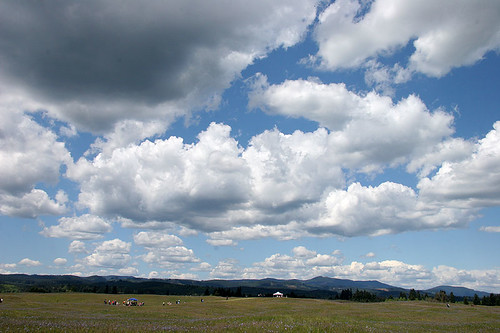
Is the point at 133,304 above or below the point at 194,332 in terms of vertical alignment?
below

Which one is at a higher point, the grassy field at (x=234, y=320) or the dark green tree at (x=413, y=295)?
the grassy field at (x=234, y=320)

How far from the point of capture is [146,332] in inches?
688

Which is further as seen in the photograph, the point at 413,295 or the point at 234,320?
the point at 413,295

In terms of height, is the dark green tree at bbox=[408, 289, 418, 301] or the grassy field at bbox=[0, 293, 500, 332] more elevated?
the grassy field at bbox=[0, 293, 500, 332]

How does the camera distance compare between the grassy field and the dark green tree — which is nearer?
the grassy field

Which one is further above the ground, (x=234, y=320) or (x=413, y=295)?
(x=234, y=320)

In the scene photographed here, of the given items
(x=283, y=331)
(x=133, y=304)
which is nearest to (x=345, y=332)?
(x=283, y=331)

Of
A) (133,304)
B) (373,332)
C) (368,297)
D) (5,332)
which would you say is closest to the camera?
(5,332)

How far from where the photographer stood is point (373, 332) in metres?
21.9

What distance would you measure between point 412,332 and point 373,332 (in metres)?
7.31

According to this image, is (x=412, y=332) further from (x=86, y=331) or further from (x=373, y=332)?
(x=86, y=331)

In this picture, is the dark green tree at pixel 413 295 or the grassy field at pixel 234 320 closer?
the grassy field at pixel 234 320

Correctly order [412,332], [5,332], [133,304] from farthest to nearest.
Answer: [133,304] → [412,332] → [5,332]

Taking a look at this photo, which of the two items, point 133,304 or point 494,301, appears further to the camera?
point 494,301
